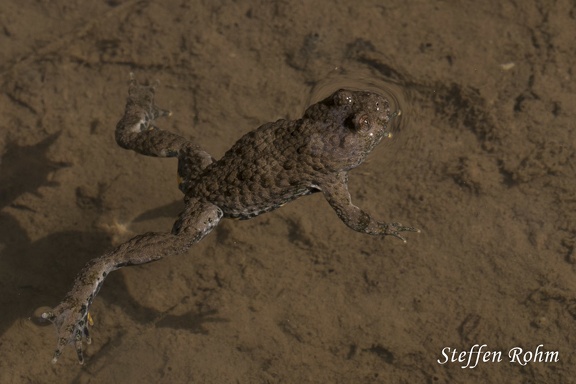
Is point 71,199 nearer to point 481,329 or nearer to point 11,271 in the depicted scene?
point 11,271

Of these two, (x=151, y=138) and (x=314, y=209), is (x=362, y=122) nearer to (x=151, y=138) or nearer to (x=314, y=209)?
(x=314, y=209)

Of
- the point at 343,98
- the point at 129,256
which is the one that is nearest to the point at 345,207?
the point at 343,98

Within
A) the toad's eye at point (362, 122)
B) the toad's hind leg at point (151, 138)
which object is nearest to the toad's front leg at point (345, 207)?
the toad's eye at point (362, 122)

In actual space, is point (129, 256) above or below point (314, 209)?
above

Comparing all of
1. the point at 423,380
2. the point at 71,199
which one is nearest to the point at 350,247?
the point at 423,380

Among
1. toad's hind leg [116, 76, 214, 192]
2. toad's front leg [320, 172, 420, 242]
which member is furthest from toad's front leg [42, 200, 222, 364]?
toad's front leg [320, 172, 420, 242]

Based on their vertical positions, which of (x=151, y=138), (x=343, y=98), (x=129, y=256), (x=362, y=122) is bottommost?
(x=129, y=256)
